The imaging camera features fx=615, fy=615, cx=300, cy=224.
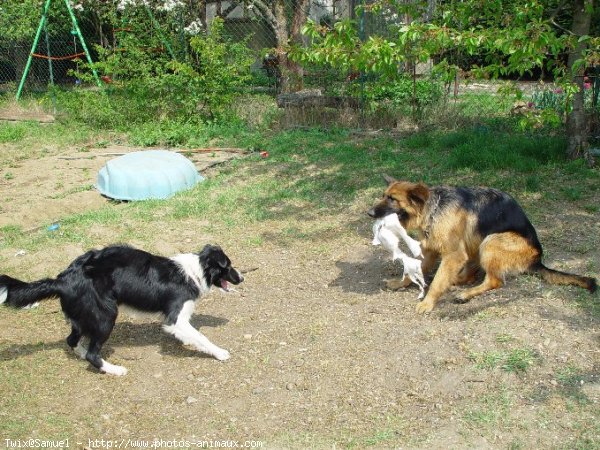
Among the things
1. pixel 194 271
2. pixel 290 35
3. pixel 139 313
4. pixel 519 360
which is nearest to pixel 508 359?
pixel 519 360

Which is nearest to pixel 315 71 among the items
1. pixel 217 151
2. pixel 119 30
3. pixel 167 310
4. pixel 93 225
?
pixel 217 151

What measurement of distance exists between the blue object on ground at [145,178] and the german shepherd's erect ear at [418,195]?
15.3 ft

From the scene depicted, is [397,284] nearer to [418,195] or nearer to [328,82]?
[418,195]

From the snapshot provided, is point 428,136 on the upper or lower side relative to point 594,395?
upper

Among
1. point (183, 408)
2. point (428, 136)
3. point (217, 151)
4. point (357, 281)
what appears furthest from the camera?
point (217, 151)

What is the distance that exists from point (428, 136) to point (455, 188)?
5.36 meters

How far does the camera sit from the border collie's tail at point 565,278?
5.39 m

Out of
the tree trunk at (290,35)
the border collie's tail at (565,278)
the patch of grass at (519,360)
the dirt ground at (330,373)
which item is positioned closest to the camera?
the dirt ground at (330,373)

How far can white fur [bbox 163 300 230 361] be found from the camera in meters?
4.93

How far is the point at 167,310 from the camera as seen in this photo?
16.3ft

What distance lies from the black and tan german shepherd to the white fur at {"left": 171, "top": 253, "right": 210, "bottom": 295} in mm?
1628

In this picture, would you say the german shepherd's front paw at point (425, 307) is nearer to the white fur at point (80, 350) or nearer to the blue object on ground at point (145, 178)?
the white fur at point (80, 350)

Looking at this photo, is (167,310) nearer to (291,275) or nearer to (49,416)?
(49,416)

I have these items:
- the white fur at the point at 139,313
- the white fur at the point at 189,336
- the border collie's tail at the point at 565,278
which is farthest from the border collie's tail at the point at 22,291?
the border collie's tail at the point at 565,278
